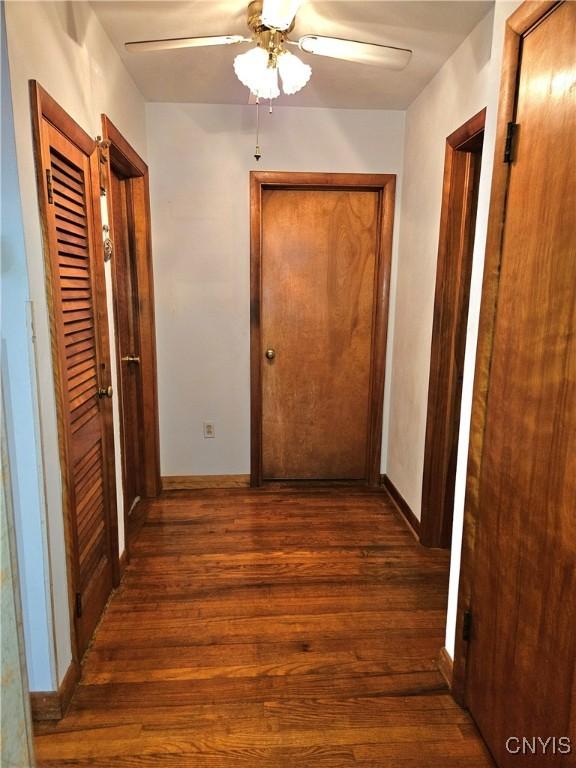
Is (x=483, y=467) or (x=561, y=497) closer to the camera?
(x=561, y=497)

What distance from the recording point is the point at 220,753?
1339 mm

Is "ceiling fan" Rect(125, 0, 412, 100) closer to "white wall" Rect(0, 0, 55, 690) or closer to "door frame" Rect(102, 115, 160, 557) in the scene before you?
"white wall" Rect(0, 0, 55, 690)

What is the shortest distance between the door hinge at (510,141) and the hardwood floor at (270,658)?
171 cm

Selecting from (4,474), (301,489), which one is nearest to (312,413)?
(301,489)

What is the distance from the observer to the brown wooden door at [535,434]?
100 centimetres

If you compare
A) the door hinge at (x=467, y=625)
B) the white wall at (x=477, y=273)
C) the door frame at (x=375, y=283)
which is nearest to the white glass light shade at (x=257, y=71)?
the white wall at (x=477, y=273)

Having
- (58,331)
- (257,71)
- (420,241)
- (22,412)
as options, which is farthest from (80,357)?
(420,241)

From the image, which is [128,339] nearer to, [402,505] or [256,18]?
[256,18]

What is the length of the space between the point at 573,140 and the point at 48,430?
1562 millimetres

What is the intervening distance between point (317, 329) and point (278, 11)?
1.82m

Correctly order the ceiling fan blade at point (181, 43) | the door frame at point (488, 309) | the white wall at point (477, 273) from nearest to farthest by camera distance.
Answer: the door frame at point (488, 309), the white wall at point (477, 273), the ceiling fan blade at point (181, 43)

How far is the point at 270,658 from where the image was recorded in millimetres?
1681

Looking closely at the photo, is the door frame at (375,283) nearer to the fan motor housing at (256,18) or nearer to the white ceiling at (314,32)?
the white ceiling at (314,32)

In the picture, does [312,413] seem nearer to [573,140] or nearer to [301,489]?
[301,489]
